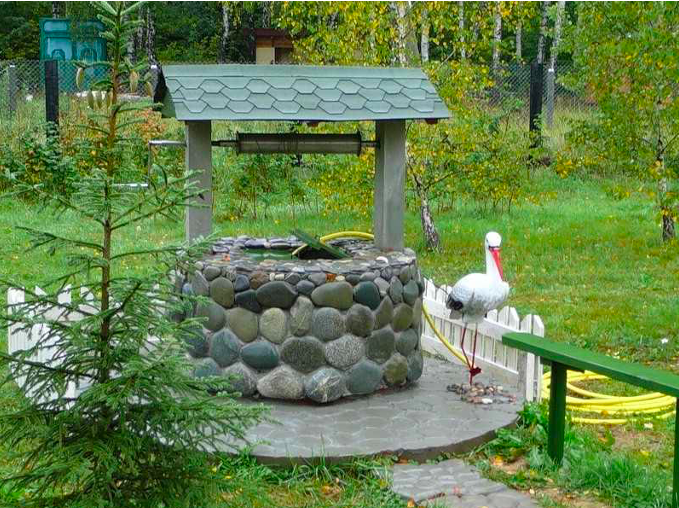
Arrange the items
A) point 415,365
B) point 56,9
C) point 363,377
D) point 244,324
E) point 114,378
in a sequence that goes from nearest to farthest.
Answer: point 114,378 < point 244,324 < point 363,377 < point 415,365 < point 56,9

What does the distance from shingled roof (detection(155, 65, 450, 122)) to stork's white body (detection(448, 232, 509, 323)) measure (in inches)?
49.4

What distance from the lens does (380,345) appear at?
24.1 ft

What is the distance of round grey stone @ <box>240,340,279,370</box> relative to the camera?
281 inches

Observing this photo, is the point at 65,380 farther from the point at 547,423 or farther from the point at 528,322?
the point at 528,322

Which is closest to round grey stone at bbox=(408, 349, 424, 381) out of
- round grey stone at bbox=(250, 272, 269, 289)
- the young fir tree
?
round grey stone at bbox=(250, 272, 269, 289)

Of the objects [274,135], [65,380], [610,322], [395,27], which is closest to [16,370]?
[65,380]

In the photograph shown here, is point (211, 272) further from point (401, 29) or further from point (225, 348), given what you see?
point (401, 29)

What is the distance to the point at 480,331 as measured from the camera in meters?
8.15

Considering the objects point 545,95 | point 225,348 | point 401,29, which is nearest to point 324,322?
point 225,348

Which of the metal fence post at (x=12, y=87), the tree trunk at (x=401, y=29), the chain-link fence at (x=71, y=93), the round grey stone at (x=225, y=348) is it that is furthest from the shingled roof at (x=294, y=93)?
the metal fence post at (x=12, y=87)

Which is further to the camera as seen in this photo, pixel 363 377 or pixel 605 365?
pixel 363 377

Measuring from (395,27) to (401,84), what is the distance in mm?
5466

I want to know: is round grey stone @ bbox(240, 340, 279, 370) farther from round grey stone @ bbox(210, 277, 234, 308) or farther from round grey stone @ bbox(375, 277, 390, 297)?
round grey stone @ bbox(375, 277, 390, 297)

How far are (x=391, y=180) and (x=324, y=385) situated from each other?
171 cm
